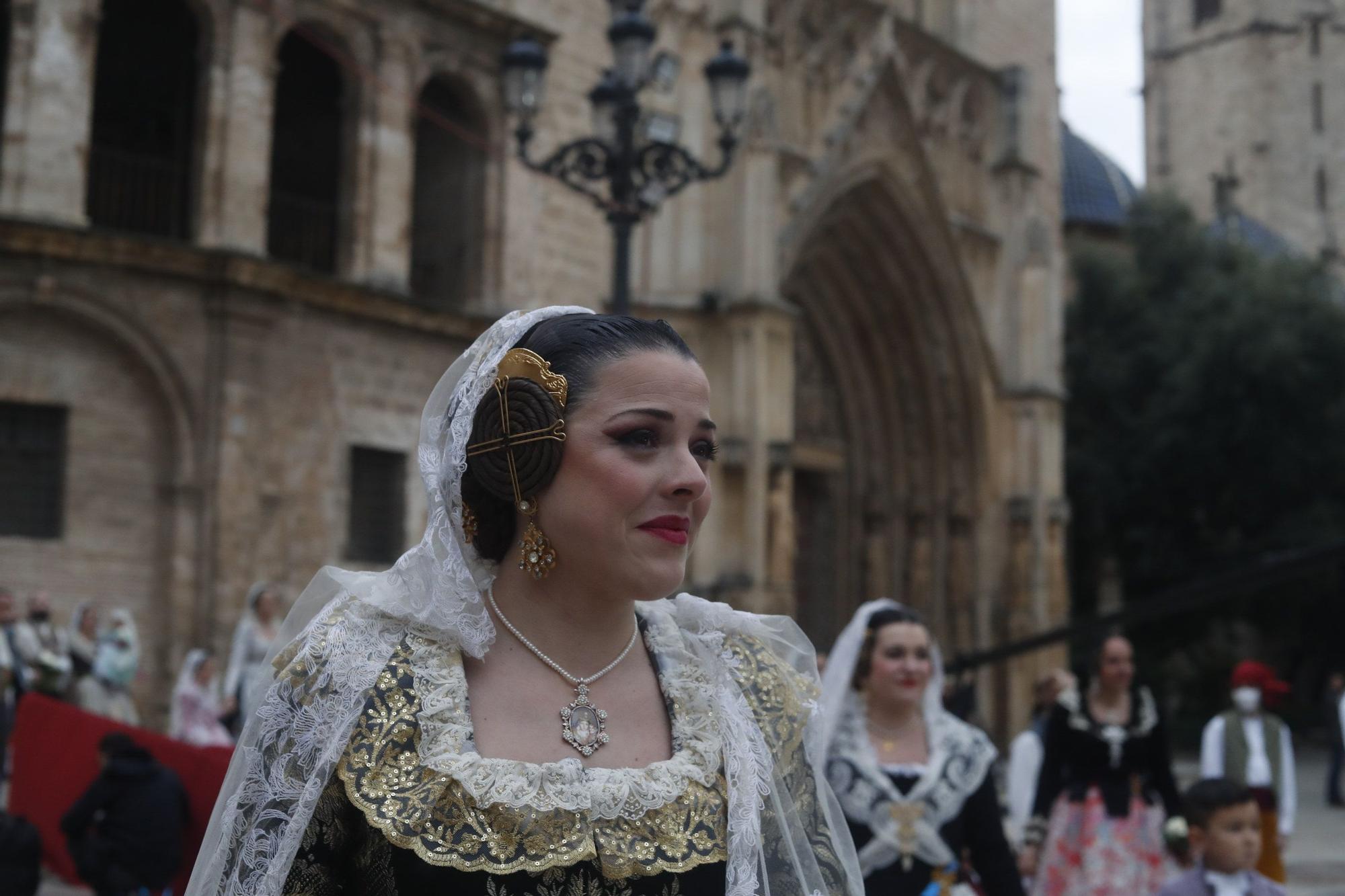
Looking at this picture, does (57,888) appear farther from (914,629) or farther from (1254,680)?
(1254,680)

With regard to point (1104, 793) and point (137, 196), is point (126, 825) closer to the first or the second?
point (1104, 793)

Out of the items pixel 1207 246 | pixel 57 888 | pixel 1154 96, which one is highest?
pixel 1154 96

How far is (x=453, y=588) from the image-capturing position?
2295mm

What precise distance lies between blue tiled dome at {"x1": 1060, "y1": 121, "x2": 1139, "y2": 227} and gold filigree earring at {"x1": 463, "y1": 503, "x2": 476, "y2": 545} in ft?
122

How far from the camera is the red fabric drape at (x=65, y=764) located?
7.34m

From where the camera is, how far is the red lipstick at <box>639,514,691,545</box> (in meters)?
2.17

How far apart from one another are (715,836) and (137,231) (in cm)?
1453

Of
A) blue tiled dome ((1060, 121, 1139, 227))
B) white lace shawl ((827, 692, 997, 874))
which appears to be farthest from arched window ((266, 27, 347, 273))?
blue tiled dome ((1060, 121, 1139, 227))

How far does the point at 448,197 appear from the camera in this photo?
17109mm

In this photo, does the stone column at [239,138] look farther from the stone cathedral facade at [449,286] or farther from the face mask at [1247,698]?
the face mask at [1247,698]

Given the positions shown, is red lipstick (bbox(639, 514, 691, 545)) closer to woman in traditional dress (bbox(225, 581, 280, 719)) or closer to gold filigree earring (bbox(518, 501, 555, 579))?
gold filigree earring (bbox(518, 501, 555, 579))

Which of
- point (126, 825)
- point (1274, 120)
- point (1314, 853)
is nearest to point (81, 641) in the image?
point (126, 825)

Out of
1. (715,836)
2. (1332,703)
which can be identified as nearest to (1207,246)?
(1332,703)

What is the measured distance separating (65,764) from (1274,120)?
47.9m
